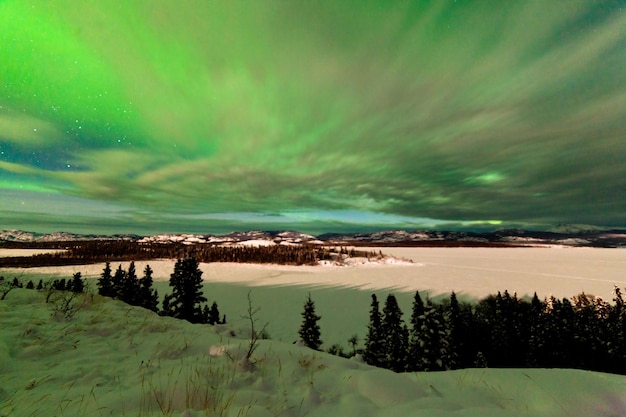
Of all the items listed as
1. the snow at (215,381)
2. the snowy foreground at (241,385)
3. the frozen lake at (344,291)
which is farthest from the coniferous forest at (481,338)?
the snowy foreground at (241,385)

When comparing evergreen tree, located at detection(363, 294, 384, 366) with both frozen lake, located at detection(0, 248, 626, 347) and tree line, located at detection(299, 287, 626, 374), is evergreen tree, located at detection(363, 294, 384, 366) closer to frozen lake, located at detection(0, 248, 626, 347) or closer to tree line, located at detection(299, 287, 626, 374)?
tree line, located at detection(299, 287, 626, 374)

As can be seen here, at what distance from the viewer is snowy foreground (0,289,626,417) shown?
3.55 metres

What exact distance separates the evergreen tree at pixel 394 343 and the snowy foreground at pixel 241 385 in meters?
20.7

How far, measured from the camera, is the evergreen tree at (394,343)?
904 inches

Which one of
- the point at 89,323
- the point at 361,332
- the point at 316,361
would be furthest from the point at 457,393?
the point at 361,332

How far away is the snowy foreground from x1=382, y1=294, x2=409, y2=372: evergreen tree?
20658mm

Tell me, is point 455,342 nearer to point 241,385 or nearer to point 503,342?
point 503,342

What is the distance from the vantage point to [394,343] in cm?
2361

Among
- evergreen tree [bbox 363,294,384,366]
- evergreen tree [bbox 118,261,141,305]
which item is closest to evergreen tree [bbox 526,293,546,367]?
evergreen tree [bbox 363,294,384,366]

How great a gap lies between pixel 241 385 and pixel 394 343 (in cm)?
2319

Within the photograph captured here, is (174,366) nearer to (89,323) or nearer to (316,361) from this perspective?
(316,361)

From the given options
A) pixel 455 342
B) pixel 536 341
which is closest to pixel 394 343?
pixel 455 342

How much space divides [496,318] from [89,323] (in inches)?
1429

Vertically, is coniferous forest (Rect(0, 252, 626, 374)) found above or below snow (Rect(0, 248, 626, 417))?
below
